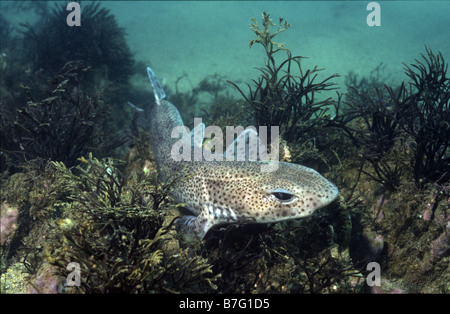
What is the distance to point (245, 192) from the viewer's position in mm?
3586

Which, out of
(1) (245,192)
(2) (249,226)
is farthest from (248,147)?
(2) (249,226)

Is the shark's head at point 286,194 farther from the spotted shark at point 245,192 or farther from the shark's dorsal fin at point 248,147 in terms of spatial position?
the shark's dorsal fin at point 248,147

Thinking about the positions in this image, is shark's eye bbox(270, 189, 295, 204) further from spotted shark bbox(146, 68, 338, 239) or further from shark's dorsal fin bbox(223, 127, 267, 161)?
shark's dorsal fin bbox(223, 127, 267, 161)

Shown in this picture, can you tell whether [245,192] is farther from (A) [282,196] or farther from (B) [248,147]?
(B) [248,147]

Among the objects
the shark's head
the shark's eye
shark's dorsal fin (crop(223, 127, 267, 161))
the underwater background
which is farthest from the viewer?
shark's dorsal fin (crop(223, 127, 267, 161))

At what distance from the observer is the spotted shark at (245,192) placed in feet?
10.6

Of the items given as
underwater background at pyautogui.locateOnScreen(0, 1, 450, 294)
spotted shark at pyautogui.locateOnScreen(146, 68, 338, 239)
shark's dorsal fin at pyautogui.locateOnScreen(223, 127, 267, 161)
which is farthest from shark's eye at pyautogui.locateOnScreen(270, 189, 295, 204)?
shark's dorsal fin at pyautogui.locateOnScreen(223, 127, 267, 161)

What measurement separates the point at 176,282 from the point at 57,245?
143cm

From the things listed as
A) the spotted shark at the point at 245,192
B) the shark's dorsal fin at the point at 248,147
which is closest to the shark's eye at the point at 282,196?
the spotted shark at the point at 245,192

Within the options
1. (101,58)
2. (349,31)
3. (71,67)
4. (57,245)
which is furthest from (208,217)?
(349,31)

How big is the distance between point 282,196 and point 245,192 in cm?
49

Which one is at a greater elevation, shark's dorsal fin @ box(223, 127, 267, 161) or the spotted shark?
shark's dorsal fin @ box(223, 127, 267, 161)

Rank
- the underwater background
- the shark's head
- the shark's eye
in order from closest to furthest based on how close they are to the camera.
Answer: the underwater background, the shark's head, the shark's eye

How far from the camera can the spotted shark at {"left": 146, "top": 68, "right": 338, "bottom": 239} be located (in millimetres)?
3244
